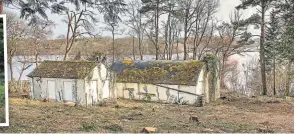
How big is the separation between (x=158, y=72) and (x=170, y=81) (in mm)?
502

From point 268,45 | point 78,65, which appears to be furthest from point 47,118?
point 268,45

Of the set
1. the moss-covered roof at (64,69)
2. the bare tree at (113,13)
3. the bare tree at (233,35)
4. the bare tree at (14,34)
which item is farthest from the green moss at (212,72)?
the bare tree at (14,34)

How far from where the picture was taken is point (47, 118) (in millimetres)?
5285

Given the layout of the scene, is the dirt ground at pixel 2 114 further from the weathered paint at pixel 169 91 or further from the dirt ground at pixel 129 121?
the weathered paint at pixel 169 91

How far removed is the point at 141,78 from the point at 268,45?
371 cm

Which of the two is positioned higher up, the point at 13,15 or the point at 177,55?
the point at 13,15

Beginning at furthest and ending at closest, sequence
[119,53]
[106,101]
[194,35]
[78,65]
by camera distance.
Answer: [106,101]
[78,65]
[119,53]
[194,35]

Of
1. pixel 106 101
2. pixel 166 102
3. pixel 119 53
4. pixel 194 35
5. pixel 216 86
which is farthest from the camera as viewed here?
pixel 216 86

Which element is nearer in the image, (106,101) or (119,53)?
(119,53)

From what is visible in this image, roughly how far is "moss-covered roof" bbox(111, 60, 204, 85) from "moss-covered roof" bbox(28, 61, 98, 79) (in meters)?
1.09

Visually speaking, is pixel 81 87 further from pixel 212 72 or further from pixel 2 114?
pixel 212 72

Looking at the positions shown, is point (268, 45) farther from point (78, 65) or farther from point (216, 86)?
point (78, 65)

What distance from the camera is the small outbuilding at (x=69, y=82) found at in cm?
753

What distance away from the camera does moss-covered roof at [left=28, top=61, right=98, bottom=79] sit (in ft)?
24.8
